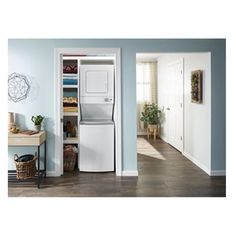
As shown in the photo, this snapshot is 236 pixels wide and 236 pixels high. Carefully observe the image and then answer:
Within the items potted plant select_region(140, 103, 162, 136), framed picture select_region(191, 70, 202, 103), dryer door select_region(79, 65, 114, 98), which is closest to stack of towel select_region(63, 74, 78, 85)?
dryer door select_region(79, 65, 114, 98)

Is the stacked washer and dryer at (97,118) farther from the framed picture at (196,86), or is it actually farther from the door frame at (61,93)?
the framed picture at (196,86)

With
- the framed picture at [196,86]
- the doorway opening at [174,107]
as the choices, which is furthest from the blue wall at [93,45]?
the framed picture at [196,86]

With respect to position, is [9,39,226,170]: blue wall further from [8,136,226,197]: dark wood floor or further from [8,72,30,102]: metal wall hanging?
[8,136,226,197]: dark wood floor

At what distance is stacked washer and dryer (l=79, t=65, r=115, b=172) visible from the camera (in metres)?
5.77

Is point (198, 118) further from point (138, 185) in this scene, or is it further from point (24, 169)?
point (24, 169)

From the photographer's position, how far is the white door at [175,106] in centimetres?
755

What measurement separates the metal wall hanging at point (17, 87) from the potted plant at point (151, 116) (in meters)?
4.93

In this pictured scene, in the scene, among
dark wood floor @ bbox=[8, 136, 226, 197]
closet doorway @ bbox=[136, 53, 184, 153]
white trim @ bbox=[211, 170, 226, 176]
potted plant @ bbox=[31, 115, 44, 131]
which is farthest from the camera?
closet doorway @ bbox=[136, 53, 184, 153]

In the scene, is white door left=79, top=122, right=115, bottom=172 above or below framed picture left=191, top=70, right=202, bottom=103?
below

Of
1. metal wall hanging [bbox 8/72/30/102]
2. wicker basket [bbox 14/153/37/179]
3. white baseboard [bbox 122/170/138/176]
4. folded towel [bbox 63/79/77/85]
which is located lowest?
white baseboard [bbox 122/170/138/176]

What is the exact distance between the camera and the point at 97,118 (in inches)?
253

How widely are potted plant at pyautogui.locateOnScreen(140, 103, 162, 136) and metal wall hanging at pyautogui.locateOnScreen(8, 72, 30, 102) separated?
493 centimetres
